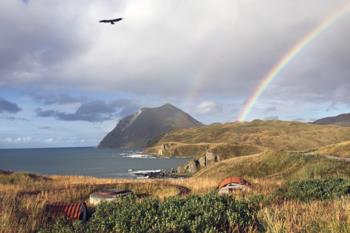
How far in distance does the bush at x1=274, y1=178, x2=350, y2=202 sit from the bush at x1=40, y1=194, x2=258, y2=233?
6.63 meters

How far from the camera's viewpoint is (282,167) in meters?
52.3

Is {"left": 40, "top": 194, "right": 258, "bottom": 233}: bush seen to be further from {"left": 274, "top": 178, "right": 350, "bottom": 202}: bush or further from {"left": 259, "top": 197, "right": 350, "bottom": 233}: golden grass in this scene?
{"left": 274, "top": 178, "right": 350, "bottom": 202}: bush

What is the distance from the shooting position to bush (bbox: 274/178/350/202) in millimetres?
16875

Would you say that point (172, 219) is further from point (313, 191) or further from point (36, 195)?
point (36, 195)

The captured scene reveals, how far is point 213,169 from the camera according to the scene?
2544 inches

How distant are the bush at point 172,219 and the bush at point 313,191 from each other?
21.7 feet

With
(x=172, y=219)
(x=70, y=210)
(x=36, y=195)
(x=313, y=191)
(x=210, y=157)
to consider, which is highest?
(x=210, y=157)

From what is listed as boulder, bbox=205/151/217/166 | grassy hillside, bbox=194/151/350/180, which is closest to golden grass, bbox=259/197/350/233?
grassy hillside, bbox=194/151/350/180

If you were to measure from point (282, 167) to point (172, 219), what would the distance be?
45.0 metres

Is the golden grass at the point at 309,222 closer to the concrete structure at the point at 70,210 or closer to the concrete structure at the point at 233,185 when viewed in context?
the concrete structure at the point at 70,210

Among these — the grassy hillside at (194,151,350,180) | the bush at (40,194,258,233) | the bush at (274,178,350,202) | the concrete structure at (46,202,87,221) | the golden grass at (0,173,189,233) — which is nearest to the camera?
the bush at (40,194,258,233)

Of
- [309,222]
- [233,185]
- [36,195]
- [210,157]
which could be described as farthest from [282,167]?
[210,157]

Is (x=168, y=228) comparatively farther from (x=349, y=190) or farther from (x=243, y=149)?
(x=243, y=149)

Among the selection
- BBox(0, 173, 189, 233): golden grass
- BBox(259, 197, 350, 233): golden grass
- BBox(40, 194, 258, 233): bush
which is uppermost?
BBox(40, 194, 258, 233): bush
